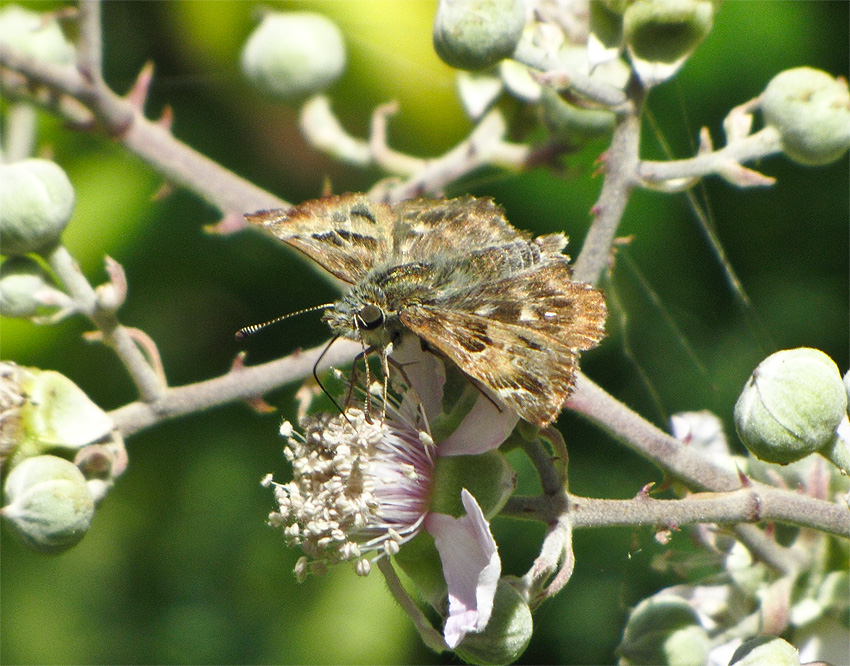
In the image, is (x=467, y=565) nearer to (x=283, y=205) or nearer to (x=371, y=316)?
(x=371, y=316)

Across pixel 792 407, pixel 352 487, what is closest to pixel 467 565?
pixel 352 487

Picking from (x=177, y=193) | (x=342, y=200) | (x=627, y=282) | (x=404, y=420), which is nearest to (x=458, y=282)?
(x=404, y=420)

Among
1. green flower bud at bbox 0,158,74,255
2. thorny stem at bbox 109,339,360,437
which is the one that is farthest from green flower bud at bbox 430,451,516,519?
green flower bud at bbox 0,158,74,255

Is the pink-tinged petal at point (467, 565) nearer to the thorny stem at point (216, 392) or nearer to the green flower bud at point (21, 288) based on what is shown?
the thorny stem at point (216, 392)

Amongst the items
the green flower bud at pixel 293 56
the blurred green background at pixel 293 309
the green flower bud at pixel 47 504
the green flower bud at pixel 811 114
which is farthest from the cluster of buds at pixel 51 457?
the green flower bud at pixel 811 114

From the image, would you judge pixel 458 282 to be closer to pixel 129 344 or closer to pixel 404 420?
pixel 404 420

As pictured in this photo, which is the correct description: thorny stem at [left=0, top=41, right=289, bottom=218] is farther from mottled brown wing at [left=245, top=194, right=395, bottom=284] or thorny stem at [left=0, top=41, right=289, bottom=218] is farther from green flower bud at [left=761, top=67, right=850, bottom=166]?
green flower bud at [left=761, top=67, right=850, bottom=166]
